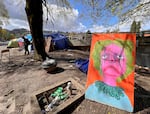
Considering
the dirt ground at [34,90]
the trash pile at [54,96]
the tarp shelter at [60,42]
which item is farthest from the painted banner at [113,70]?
the tarp shelter at [60,42]

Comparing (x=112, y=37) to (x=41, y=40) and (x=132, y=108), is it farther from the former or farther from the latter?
(x=41, y=40)

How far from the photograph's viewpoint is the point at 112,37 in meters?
3.18

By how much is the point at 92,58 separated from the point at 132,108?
1.34m

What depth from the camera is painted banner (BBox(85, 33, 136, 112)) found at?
303cm

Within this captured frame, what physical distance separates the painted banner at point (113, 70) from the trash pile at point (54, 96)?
670 millimetres

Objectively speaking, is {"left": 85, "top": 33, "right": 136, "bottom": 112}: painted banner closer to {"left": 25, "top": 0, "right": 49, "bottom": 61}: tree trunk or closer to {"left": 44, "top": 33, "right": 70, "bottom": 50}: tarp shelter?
{"left": 25, "top": 0, "right": 49, "bottom": 61}: tree trunk

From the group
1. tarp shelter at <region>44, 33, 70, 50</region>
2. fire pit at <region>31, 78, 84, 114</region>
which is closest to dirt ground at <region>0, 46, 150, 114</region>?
fire pit at <region>31, 78, 84, 114</region>

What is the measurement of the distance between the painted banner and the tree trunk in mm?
5309

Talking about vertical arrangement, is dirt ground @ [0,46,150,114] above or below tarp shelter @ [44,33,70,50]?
below

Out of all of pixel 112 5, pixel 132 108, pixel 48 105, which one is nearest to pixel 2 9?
pixel 112 5

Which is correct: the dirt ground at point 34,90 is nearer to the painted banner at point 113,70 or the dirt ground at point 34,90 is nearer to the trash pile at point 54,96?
the painted banner at point 113,70

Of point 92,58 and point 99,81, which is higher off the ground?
point 92,58

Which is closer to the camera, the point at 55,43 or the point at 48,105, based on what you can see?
the point at 48,105

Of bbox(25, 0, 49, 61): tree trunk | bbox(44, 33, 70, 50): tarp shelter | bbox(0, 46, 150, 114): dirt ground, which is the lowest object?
bbox(0, 46, 150, 114): dirt ground
